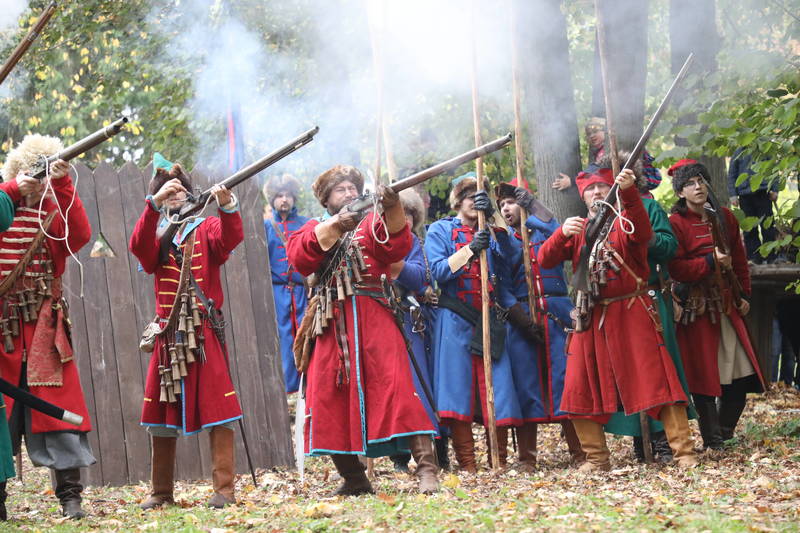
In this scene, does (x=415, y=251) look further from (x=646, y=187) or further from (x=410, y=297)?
(x=646, y=187)

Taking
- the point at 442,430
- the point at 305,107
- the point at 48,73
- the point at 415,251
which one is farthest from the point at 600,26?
the point at 48,73

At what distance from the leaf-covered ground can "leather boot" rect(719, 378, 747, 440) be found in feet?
0.40

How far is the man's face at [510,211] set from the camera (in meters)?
8.20

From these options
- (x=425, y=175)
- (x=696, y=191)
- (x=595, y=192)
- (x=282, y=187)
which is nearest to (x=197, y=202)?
(x=425, y=175)

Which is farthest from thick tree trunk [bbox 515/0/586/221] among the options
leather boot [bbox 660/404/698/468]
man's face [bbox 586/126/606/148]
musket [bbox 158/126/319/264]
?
musket [bbox 158/126/319/264]

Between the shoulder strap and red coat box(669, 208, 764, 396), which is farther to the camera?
red coat box(669, 208, 764, 396)

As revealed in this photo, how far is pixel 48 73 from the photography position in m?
16.4

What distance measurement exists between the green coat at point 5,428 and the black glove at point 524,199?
384 cm

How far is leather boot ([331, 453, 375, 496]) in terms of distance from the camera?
21.1 feet

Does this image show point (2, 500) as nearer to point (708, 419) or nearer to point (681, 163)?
point (708, 419)

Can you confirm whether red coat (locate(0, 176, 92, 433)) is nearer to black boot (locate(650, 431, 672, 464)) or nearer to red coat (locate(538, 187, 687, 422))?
red coat (locate(538, 187, 687, 422))

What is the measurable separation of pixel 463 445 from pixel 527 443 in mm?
495

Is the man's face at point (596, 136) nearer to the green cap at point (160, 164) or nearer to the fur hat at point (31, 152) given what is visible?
the green cap at point (160, 164)

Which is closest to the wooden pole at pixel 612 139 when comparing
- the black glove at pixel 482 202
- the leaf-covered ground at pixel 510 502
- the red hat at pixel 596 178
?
the red hat at pixel 596 178
